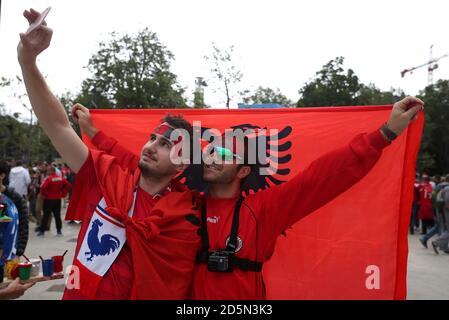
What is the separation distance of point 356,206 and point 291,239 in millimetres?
573

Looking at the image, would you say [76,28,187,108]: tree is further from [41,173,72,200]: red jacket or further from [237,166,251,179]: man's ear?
[237,166,251,179]: man's ear

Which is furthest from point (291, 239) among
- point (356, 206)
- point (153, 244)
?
point (153, 244)

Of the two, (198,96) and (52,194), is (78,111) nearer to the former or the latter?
(52,194)

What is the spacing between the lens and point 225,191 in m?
2.58

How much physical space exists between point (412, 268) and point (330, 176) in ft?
22.5

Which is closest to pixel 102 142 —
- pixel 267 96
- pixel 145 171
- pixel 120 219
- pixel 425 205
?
pixel 145 171

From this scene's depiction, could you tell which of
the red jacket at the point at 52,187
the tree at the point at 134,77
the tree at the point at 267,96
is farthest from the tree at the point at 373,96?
the red jacket at the point at 52,187

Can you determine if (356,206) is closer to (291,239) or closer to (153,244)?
(291,239)

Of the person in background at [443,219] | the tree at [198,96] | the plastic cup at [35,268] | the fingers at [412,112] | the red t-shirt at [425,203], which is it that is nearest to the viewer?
the fingers at [412,112]

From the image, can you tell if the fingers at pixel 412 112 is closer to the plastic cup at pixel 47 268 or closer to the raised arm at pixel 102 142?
the raised arm at pixel 102 142

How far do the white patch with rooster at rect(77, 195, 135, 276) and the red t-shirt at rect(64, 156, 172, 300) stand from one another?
4 cm

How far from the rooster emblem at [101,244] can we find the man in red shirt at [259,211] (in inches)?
19.4

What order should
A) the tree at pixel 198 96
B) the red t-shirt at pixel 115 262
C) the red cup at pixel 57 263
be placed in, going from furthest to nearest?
the tree at pixel 198 96, the red cup at pixel 57 263, the red t-shirt at pixel 115 262

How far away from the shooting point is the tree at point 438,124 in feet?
145
